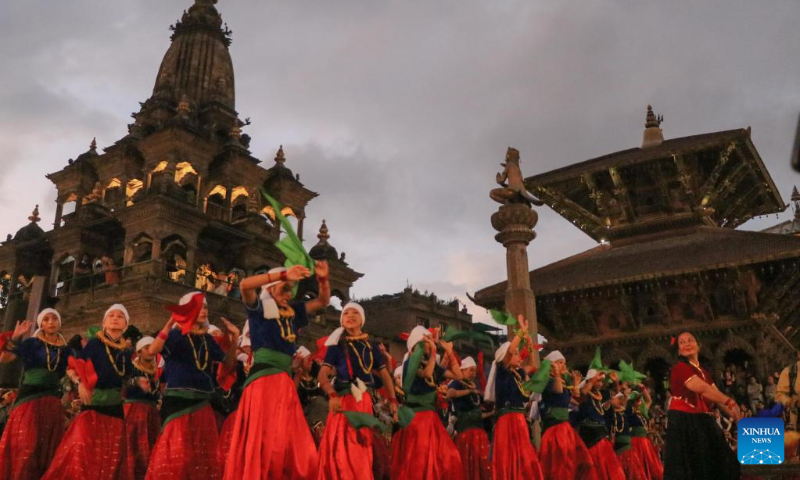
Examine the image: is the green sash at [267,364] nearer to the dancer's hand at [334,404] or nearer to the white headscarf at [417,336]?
the dancer's hand at [334,404]

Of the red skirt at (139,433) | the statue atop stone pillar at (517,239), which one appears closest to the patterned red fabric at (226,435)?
the red skirt at (139,433)

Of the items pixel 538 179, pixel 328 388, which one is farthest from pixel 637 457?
pixel 538 179

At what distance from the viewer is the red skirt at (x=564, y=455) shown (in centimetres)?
860

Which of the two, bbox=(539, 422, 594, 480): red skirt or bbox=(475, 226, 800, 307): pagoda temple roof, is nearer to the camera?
bbox=(539, 422, 594, 480): red skirt

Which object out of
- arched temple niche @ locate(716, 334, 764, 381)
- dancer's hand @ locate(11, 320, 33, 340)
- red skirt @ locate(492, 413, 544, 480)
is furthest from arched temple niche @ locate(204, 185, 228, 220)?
red skirt @ locate(492, 413, 544, 480)

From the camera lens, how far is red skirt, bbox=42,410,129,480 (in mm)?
6133

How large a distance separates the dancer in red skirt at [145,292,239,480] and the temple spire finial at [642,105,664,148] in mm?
18114

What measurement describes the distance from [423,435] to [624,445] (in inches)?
188

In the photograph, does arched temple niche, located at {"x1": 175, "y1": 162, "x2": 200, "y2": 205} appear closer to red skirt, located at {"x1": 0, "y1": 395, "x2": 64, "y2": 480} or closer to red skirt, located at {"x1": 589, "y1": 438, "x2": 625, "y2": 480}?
red skirt, located at {"x1": 0, "y1": 395, "x2": 64, "y2": 480}

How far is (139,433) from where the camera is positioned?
732 centimetres

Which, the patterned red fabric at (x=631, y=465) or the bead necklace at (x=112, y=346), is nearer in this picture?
the bead necklace at (x=112, y=346)

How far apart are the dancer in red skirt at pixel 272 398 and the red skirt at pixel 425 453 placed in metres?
1.88

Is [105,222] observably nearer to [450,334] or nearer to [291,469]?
[450,334]

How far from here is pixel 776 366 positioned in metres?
17.6
